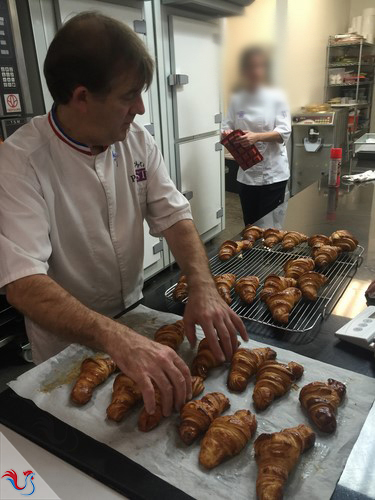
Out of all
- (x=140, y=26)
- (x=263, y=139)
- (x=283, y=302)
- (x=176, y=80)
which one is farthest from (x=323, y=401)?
(x=176, y=80)

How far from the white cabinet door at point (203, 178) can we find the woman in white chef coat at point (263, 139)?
35 centimetres

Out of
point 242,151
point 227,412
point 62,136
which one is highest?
point 62,136

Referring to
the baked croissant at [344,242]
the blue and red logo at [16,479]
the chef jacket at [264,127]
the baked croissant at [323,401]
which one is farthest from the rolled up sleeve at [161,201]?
the chef jacket at [264,127]

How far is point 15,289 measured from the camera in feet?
3.00

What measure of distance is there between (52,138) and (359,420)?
954 mm

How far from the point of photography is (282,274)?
4.34ft

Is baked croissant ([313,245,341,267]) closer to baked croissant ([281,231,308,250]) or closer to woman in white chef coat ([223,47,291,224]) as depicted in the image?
baked croissant ([281,231,308,250])

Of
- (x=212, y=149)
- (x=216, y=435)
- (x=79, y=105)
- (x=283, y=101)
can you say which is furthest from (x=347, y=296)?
(x=212, y=149)

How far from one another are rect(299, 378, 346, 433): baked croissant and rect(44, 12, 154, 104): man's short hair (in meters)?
0.78

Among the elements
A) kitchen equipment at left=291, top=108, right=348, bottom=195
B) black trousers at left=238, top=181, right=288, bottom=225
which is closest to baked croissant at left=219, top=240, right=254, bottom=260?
black trousers at left=238, top=181, right=288, bottom=225

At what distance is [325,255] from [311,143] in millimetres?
3514

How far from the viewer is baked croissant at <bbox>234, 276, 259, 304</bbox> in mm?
1137

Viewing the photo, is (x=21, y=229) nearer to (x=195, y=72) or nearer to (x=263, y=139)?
(x=263, y=139)

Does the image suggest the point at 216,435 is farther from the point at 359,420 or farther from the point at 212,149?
the point at 212,149
